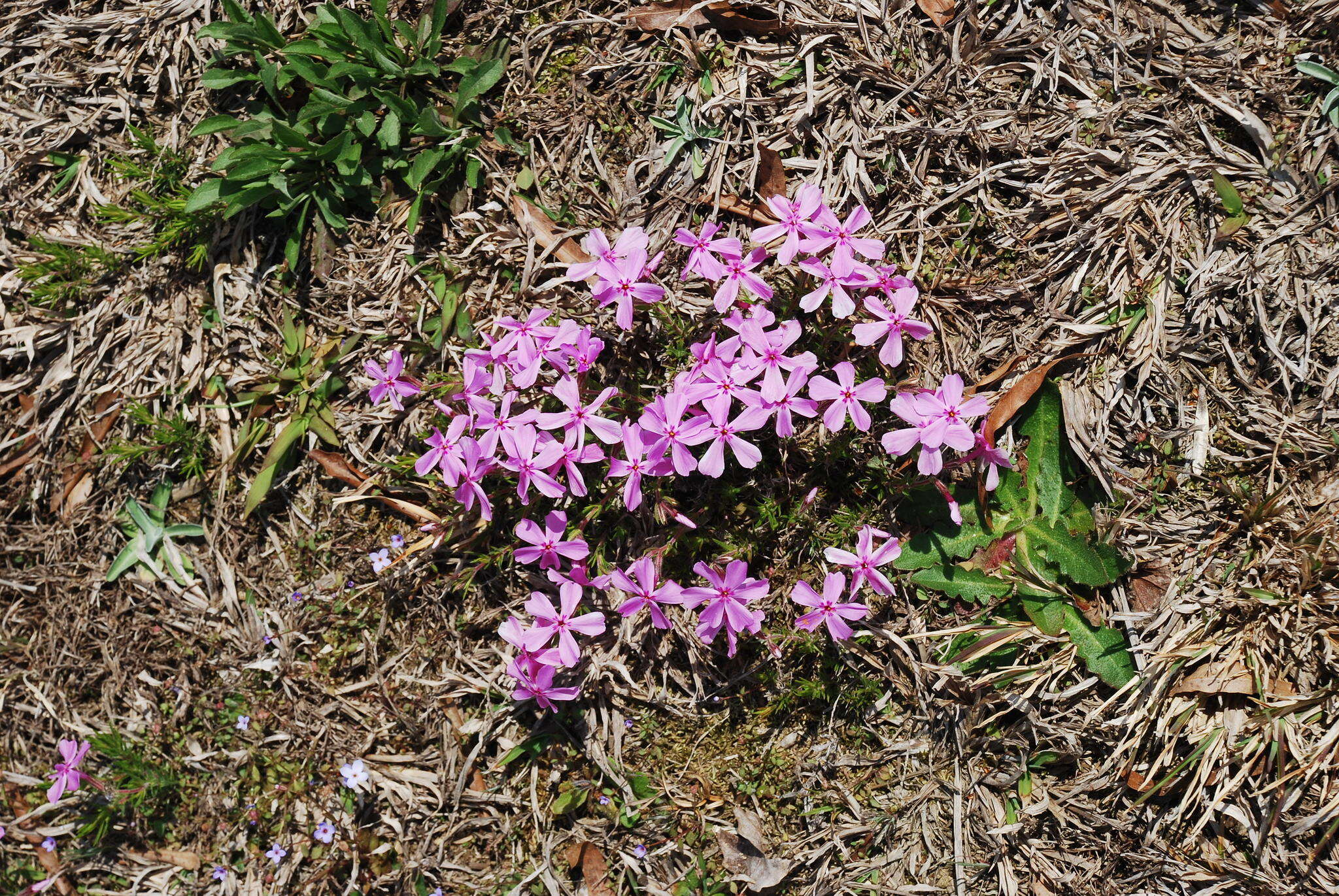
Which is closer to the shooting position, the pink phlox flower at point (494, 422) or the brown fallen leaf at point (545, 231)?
the pink phlox flower at point (494, 422)

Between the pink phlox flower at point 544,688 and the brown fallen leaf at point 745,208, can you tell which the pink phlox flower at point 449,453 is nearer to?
the pink phlox flower at point 544,688

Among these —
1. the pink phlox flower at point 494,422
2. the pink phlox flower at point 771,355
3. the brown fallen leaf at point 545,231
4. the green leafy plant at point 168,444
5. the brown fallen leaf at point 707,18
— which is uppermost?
the brown fallen leaf at point 707,18

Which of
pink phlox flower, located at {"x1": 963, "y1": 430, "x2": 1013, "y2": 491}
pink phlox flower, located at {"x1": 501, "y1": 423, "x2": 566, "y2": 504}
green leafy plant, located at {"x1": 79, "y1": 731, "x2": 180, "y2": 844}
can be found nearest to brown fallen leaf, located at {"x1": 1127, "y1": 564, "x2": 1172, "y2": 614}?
pink phlox flower, located at {"x1": 963, "y1": 430, "x2": 1013, "y2": 491}

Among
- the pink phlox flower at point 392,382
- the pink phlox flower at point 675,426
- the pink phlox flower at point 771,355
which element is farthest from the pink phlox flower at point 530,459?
the pink phlox flower at point 771,355

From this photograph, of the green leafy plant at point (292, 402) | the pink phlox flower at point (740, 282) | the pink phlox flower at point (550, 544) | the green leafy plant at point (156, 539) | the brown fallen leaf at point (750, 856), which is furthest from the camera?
the green leafy plant at point (156, 539)

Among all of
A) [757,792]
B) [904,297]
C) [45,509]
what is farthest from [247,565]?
[904,297]

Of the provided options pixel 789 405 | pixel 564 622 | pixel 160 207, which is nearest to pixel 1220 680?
pixel 789 405

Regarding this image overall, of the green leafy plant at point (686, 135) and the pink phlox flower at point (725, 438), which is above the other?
the green leafy plant at point (686, 135)
